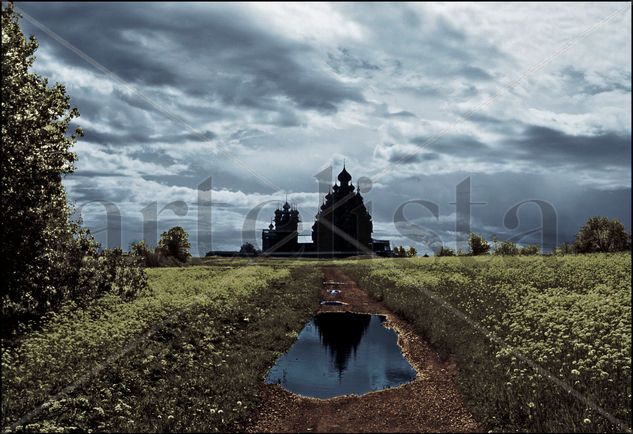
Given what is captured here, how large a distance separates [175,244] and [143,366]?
5730cm

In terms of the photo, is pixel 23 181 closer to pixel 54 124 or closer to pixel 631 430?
pixel 54 124

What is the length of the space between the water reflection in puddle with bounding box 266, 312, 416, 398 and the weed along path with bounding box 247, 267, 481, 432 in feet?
2.23

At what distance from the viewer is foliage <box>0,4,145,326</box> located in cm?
1478

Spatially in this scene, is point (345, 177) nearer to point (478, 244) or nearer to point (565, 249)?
point (478, 244)

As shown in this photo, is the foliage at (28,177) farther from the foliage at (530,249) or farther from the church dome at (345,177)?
the church dome at (345,177)

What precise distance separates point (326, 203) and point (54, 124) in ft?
301

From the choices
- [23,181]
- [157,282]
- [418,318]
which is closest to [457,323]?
[418,318]

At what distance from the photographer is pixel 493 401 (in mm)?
11656

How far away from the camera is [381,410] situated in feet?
41.2

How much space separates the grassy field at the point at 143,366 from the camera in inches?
438

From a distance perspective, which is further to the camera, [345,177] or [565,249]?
[345,177]

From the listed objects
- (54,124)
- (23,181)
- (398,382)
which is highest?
(54,124)

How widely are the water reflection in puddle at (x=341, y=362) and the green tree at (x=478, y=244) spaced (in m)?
60.6

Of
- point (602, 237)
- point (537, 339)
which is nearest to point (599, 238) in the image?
point (602, 237)
